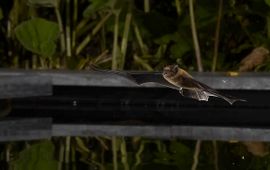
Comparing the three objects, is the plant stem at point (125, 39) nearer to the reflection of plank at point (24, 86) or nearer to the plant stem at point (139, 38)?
the plant stem at point (139, 38)

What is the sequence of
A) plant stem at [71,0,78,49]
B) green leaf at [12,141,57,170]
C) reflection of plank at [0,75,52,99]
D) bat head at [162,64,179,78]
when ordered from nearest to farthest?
bat head at [162,64,179,78] → green leaf at [12,141,57,170] → reflection of plank at [0,75,52,99] → plant stem at [71,0,78,49]

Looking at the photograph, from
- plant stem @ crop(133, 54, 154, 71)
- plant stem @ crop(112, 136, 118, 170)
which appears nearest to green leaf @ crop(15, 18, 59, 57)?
plant stem @ crop(133, 54, 154, 71)

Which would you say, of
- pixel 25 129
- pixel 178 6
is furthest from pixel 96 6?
pixel 25 129

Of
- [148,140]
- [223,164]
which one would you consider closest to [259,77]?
[148,140]

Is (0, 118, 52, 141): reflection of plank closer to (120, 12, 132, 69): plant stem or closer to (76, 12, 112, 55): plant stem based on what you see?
(120, 12, 132, 69): plant stem

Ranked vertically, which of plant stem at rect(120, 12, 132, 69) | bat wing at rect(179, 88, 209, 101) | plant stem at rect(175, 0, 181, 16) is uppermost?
plant stem at rect(175, 0, 181, 16)

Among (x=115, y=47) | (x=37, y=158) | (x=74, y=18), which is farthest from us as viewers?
(x=74, y=18)

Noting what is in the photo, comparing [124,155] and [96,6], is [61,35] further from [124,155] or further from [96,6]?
[124,155]

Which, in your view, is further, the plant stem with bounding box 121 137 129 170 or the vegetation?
the vegetation
